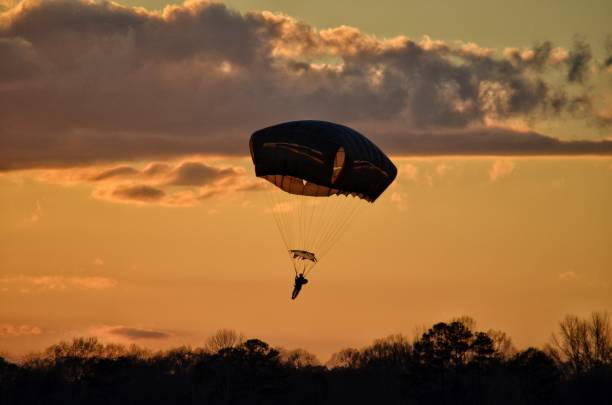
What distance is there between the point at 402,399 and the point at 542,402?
63.0ft

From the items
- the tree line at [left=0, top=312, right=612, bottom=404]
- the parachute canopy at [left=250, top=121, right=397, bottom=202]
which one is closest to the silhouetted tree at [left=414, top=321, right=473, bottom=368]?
the tree line at [left=0, top=312, right=612, bottom=404]

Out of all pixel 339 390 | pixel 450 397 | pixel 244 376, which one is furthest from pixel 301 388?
pixel 450 397

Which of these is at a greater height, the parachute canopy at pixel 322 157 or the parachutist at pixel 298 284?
the parachute canopy at pixel 322 157

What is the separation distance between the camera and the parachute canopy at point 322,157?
217ft

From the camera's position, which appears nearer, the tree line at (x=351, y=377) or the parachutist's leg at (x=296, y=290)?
the parachutist's leg at (x=296, y=290)

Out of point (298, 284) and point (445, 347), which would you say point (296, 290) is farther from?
point (445, 347)

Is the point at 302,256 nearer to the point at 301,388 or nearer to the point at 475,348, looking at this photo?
the point at 475,348

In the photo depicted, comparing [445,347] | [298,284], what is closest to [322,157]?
[298,284]

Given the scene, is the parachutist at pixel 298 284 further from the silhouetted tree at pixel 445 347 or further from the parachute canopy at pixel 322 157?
the silhouetted tree at pixel 445 347

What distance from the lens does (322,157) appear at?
65.8 metres

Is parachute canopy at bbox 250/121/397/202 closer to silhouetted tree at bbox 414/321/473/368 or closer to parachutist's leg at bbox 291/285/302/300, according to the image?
parachutist's leg at bbox 291/285/302/300

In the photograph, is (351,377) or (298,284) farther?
(351,377)

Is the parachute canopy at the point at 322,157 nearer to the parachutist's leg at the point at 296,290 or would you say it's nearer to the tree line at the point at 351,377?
the parachutist's leg at the point at 296,290

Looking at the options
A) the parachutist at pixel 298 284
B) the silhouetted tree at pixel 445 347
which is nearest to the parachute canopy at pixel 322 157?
the parachutist at pixel 298 284
